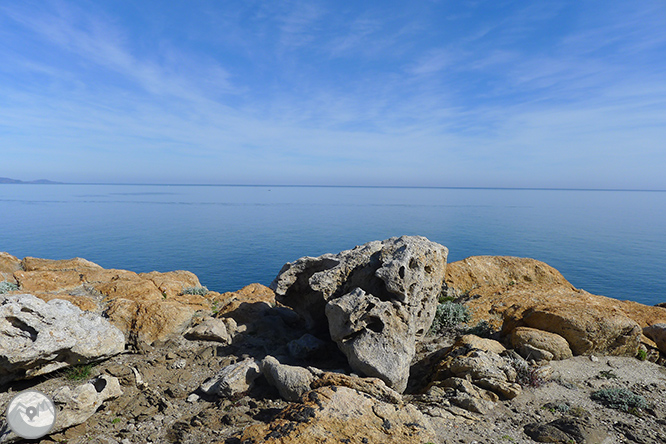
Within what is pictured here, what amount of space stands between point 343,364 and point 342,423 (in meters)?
4.90

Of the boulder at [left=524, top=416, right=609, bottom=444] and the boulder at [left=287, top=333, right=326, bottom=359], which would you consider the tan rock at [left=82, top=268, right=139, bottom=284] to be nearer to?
the boulder at [left=287, top=333, right=326, bottom=359]

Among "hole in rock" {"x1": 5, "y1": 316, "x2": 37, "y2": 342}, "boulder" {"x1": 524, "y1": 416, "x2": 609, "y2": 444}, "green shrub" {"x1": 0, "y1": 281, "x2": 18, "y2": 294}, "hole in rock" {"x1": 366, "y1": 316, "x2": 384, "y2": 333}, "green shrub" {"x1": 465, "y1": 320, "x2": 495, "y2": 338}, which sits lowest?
"green shrub" {"x1": 465, "y1": 320, "x2": 495, "y2": 338}

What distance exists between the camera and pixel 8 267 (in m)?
19.4

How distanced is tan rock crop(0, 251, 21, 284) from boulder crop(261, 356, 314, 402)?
15.9 meters

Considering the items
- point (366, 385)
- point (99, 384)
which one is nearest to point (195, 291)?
point (99, 384)

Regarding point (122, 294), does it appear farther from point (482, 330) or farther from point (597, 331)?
point (597, 331)

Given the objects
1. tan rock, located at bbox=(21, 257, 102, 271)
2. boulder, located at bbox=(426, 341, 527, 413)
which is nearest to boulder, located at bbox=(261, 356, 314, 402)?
boulder, located at bbox=(426, 341, 527, 413)

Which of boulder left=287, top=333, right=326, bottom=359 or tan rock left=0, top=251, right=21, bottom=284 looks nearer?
boulder left=287, top=333, right=326, bottom=359

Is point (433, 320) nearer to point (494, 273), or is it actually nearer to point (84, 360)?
point (494, 273)

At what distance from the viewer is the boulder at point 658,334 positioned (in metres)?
12.9

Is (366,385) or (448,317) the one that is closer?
(366,385)

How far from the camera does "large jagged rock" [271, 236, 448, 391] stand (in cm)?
1077

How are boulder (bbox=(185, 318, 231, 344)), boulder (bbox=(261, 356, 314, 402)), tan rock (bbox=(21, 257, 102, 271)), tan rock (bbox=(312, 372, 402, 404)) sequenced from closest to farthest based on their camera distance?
1. tan rock (bbox=(312, 372, 402, 404))
2. boulder (bbox=(261, 356, 314, 402))
3. boulder (bbox=(185, 318, 231, 344))
4. tan rock (bbox=(21, 257, 102, 271))

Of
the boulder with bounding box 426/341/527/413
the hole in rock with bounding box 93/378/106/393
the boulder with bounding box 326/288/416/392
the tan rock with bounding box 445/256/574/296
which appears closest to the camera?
the hole in rock with bounding box 93/378/106/393
